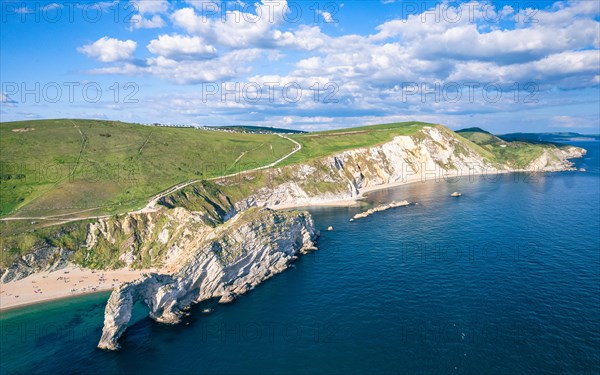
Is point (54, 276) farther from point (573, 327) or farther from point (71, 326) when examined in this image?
point (573, 327)

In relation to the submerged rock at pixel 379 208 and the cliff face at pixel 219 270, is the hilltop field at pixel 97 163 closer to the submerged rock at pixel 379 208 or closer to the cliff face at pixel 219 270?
the cliff face at pixel 219 270

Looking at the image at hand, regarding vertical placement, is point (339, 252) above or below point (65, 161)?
below

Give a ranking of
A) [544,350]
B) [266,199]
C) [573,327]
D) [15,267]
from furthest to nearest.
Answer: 1. [266,199]
2. [15,267]
3. [573,327]
4. [544,350]

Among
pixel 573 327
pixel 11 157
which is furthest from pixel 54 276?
pixel 573 327

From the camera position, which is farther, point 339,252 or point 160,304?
point 339,252

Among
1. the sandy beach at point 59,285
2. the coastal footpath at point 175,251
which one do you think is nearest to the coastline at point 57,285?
the sandy beach at point 59,285

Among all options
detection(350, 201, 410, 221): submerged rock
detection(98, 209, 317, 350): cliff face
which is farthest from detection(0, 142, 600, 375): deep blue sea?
detection(350, 201, 410, 221): submerged rock
